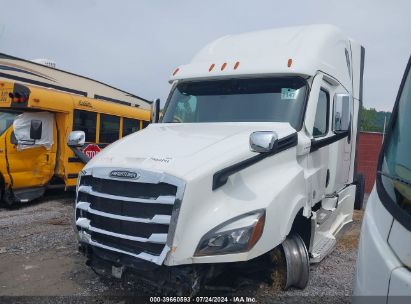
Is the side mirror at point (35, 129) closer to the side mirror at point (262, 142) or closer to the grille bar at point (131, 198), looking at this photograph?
the grille bar at point (131, 198)

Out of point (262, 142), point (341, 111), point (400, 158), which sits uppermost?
point (341, 111)

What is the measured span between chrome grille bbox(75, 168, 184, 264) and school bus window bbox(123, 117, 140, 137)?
27.2ft

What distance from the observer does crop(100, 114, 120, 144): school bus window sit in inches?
440

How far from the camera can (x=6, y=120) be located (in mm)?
9336

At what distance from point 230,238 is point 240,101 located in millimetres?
2033

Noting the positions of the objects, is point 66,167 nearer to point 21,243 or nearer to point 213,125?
point 21,243

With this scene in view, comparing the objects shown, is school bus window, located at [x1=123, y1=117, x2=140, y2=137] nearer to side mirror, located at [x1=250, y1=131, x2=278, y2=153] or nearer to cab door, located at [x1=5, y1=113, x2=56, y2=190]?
cab door, located at [x1=5, y1=113, x2=56, y2=190]

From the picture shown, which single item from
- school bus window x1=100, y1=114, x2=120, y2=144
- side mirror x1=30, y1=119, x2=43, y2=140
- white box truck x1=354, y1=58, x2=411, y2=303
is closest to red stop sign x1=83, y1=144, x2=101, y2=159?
school bus window x1=100, y1=114, x2=120, y2=144

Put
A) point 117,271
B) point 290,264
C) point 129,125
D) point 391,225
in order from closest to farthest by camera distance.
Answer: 1. point 391,225
2. point 117,271
3. point 290,264
4. point 129,125

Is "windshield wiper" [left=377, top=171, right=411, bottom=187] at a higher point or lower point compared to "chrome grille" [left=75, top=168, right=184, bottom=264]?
higher

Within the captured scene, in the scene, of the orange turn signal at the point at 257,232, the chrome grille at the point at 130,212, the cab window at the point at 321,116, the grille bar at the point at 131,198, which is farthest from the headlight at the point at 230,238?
the cab window at the point at 321,116

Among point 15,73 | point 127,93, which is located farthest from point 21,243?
point 127,93

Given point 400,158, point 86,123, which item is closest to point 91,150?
point 86,123

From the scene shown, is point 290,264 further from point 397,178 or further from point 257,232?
point 397,178
